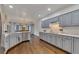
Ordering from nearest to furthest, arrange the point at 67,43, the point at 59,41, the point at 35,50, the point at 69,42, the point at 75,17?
the point at 69,42 → the point at 67,43 → the point at 75,17 → the point at 59,41 → the point at 35,50

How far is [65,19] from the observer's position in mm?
5715

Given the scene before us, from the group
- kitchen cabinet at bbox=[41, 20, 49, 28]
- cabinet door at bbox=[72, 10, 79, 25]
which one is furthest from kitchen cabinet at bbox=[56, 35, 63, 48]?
kitchen cabinet at bbox=[41, 20, 49, 28]

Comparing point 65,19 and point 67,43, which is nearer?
point 67,43

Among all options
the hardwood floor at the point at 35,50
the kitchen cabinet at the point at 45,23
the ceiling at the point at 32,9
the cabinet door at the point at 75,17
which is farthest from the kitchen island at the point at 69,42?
the kitchen cabinet at the point at 45,23

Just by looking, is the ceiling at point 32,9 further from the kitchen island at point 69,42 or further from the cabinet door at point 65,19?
the kitchen island at point 69,42

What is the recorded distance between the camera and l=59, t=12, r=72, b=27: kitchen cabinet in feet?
17.6

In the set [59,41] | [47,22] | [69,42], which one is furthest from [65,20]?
[69,42]

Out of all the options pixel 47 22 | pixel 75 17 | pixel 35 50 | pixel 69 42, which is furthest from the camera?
pixel 47 22

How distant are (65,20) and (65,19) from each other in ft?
0.16

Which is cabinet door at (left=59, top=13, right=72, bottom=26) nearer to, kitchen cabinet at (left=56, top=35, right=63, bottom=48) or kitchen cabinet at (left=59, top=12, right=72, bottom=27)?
kitchen cabinet at (left=59, top=12, right=72, bottom=27)

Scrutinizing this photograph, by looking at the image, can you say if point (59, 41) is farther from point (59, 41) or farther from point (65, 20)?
point (65, 20)

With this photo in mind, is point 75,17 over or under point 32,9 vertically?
under
